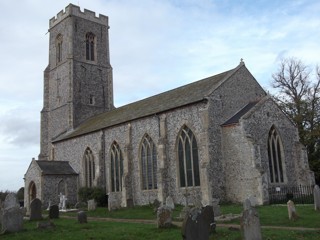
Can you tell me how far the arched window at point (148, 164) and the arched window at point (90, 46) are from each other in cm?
1885

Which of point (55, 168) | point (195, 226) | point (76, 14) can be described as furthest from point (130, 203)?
point (76, 14)

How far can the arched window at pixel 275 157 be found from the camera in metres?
25.6

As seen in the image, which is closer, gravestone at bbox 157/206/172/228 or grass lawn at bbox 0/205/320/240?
grass lawn at bbox 0/205/320/240

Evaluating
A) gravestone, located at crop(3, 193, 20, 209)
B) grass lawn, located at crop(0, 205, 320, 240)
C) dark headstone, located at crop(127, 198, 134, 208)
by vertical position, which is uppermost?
gravestone, located at crop(3, 193, 20, 209)

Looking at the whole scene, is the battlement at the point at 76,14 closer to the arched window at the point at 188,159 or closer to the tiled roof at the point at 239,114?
the arched window at the point at 188,159

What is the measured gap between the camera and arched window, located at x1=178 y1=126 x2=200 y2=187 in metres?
25.3

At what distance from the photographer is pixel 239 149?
79.7 ft

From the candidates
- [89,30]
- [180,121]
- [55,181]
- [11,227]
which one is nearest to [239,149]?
[180,121]

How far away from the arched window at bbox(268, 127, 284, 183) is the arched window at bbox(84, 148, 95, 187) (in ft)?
52.7

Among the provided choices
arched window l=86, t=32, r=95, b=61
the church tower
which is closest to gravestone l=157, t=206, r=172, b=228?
the church tower

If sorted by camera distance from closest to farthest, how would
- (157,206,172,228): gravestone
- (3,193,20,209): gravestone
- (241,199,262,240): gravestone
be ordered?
(241,199,262,240): gravestone < (157,206,172,228): gravestone < (3,193,20,209): gravestone

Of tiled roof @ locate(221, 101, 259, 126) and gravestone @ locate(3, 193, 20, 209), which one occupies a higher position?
tiled roof @ locate(221, 101, 259, 126)

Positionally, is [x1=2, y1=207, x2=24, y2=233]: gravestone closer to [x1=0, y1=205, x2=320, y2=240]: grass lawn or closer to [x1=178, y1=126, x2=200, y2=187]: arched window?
[x1=0, y1=205, x2=320, y2=240]: grass lawn

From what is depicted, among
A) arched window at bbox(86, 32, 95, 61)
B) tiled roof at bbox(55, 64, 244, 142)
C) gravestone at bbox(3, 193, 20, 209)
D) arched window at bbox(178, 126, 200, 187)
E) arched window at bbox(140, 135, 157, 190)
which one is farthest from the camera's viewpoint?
arched window at bbox(86, 32, 95, 61)
